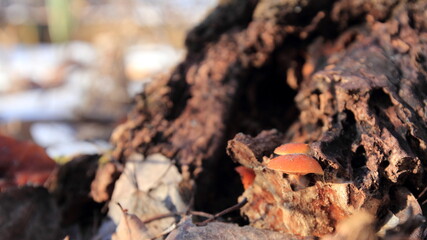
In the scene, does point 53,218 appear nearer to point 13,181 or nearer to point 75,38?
point 13,181

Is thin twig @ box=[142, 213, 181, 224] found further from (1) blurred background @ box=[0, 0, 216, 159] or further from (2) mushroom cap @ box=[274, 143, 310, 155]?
(1) blurred background @ box=[0, 0, 216, 159]

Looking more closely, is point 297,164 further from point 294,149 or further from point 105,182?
point 105,182

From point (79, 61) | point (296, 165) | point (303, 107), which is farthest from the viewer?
point (79, 61)

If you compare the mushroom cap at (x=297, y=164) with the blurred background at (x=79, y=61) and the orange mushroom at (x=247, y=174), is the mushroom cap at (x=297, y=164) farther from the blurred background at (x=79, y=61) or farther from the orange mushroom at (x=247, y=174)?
the blurred background at (x=79, y=61)

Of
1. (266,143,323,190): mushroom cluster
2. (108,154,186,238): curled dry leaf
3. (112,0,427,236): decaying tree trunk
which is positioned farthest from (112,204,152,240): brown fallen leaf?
(266,143,323,190): mushroom cluster

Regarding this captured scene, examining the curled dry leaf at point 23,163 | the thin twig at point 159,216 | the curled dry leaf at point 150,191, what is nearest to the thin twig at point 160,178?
the curled dry leaf at point 150,191

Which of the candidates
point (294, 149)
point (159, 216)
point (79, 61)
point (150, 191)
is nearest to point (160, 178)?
point (150, 191)
